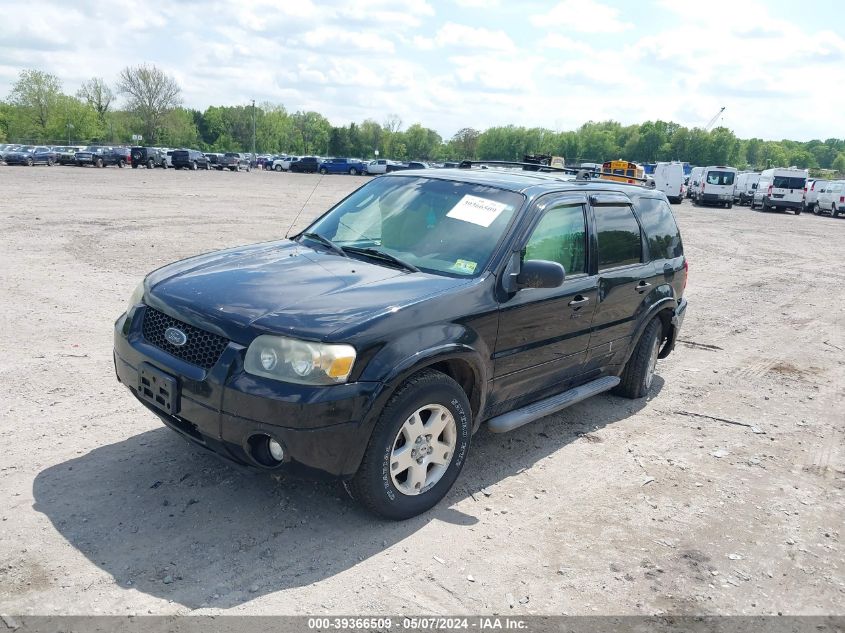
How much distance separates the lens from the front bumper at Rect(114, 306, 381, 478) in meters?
3.32

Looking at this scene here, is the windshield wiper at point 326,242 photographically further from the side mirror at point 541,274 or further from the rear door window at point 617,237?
the rear door window at point 617,237

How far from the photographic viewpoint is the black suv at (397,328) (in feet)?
11.2

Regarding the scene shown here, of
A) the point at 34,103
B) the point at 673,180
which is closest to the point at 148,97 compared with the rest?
→ the point at 34,103

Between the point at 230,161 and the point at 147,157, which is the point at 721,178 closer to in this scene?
the point at 147,157

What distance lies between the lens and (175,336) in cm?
371

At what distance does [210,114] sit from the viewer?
13975 cm

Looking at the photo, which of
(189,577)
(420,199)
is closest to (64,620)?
(189,577)

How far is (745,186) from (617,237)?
4678 cm

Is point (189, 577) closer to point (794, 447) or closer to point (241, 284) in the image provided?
point (241, 284)

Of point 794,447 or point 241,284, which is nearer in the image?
point 241,284

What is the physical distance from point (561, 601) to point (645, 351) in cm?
316

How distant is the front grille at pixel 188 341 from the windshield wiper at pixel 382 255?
1.24 metres

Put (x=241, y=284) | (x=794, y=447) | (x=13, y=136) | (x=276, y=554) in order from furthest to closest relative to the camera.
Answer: (x=13, y=136), (x=794, y=447), (x=241, y=284), (x=276, y=554)

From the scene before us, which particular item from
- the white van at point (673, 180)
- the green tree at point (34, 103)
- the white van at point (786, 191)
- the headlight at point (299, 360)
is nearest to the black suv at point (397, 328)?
the headlight at point (299, 360)
